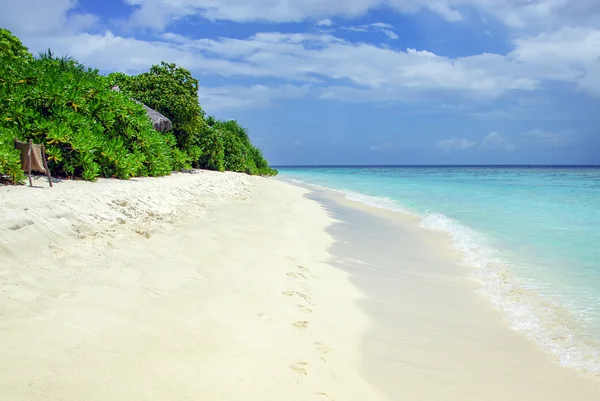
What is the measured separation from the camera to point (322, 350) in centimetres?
347

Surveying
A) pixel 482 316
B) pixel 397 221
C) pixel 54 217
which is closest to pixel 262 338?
pixel 482 316

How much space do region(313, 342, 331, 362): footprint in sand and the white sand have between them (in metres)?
0.01

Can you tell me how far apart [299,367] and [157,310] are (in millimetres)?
1325

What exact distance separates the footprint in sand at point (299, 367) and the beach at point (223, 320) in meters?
0.01

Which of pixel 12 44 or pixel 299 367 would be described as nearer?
pixel 299 367

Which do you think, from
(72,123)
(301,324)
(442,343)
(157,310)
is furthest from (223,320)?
(72,123)

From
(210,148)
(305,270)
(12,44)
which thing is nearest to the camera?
(305,270)

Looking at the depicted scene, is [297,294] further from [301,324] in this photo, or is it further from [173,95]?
[173,95]

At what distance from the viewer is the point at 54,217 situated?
5172mm

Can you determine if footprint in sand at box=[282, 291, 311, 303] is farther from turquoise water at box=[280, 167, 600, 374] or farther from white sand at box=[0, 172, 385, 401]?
turquoise water at box=[280, 167, 600, 374]

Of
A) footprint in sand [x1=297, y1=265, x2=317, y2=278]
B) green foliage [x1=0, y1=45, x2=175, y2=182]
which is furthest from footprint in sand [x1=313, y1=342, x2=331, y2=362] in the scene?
green foliage [x1=0, y1=45, x2=175, y2=182]

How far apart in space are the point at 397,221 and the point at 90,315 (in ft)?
30.3

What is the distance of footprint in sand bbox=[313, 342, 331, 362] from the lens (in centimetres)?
338

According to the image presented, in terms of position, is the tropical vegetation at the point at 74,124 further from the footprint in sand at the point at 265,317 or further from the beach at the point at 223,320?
the footprint in sand at the point at 265,317
